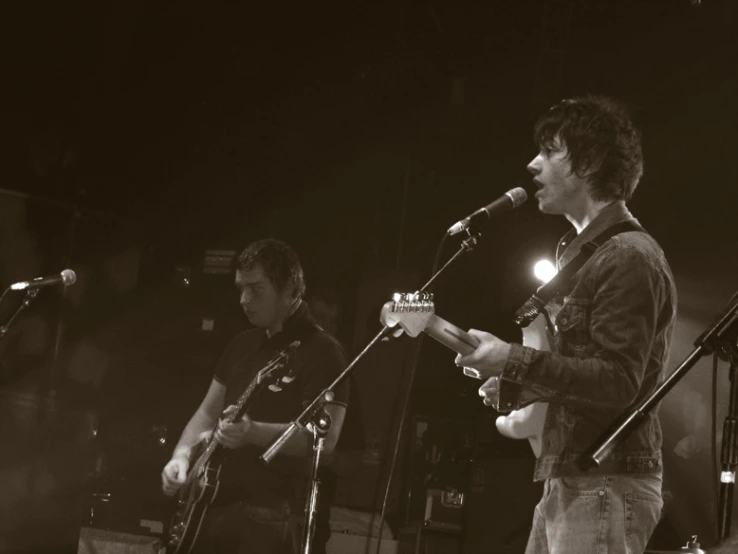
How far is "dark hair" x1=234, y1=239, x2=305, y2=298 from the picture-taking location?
14.1 feet

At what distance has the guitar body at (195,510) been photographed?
3.83 m

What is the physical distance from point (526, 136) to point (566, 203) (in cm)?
476

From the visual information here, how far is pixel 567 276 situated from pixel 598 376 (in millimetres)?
431

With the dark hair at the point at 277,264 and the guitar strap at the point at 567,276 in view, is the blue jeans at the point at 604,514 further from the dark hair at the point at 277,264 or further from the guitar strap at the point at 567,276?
the dark hair at the point at 277,264

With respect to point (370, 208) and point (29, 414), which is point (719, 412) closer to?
point (370, 208)

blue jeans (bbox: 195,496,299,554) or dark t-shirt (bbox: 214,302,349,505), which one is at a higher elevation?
dark t-shirt (bbox: 214,302,349,505)

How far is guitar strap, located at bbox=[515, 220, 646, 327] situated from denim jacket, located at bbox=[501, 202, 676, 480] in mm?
52

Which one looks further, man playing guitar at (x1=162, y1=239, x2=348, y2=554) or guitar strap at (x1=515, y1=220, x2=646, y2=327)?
man playing guitar at (x1=162, y1=239, x2=348, y2=554)

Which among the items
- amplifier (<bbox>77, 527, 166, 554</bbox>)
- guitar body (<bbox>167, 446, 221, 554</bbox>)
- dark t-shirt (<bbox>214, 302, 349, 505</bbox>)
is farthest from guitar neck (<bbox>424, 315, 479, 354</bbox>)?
amplifier (<bbox>77, 527, 166, 554</bbox>)

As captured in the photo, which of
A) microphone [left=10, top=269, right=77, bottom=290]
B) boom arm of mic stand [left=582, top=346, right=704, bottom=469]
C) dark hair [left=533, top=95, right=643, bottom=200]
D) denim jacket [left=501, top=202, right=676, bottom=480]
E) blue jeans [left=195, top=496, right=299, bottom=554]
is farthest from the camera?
microphone [left=10, top=269, right=77, bottom=290]

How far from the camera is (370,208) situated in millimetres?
7594

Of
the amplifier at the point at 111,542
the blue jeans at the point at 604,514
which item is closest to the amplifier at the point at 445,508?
the amplifier at the point at 111,542

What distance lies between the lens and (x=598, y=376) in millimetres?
2229

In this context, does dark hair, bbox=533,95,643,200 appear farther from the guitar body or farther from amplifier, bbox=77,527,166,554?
amplifier, bbox=77,527,166,554
